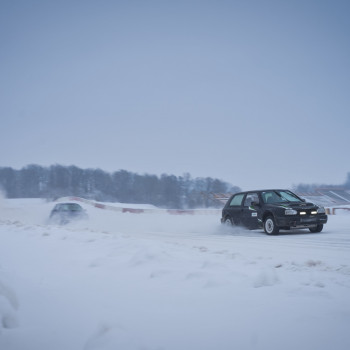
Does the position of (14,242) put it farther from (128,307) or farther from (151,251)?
(128,307)

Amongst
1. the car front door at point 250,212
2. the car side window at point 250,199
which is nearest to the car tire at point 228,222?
the car front door at point 250,212

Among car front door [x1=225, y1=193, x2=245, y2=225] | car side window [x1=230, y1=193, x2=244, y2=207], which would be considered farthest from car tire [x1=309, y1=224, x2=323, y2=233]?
car side window [x1=230, y1=193, x2=244, y2=207]

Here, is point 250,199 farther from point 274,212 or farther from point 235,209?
point 274,212

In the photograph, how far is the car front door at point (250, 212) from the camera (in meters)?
12.1

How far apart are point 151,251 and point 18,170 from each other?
329 ft

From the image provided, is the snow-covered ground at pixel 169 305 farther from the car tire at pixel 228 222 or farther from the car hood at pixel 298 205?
the car tire at pixel 228 222

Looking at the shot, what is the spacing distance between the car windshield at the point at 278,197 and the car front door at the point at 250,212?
13.3 inches

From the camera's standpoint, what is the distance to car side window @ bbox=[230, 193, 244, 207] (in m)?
13.1

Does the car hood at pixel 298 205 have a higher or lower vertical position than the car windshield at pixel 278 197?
lower

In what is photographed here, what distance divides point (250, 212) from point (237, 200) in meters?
1.10

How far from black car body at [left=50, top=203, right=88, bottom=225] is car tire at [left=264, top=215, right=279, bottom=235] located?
986 cm

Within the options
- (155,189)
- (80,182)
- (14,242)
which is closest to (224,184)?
(155,189)

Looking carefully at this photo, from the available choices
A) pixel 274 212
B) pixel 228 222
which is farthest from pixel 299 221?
pixel 228 222

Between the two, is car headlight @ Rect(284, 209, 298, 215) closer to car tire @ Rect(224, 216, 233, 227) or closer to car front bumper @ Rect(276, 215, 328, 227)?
car front bumper @ Rect(276, 215, 328, 227)
